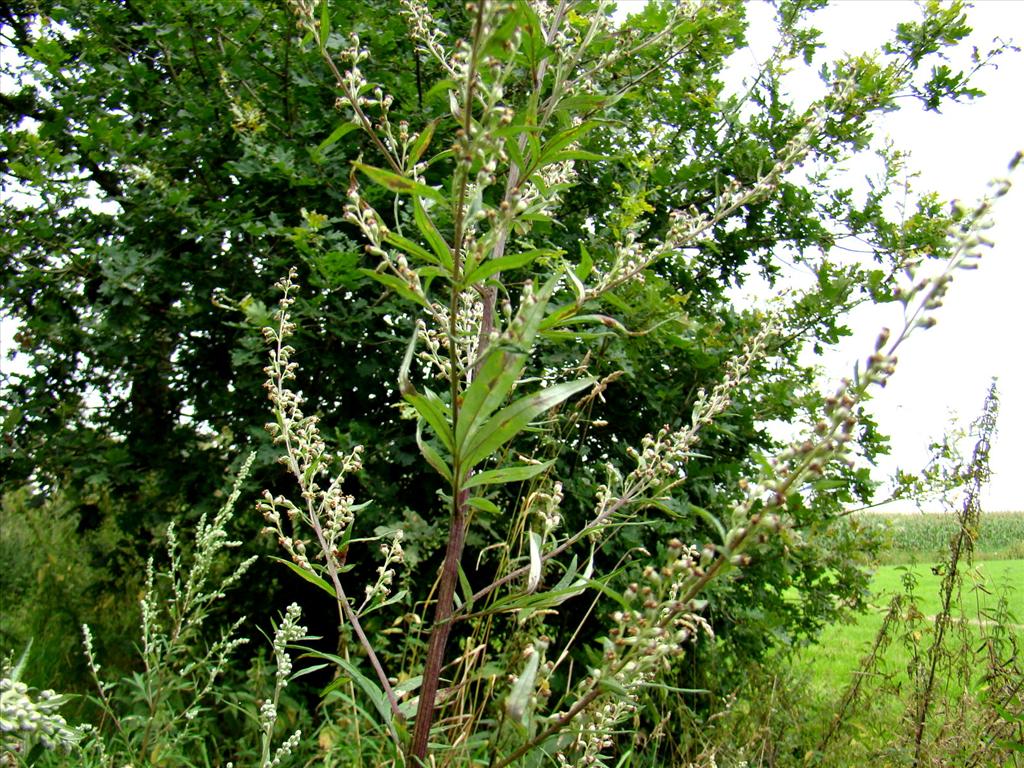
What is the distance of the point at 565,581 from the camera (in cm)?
136

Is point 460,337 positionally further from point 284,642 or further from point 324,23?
point 284,642

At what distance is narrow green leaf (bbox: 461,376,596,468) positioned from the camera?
43.1 inches

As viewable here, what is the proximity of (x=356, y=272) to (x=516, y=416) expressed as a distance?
2.34 meters

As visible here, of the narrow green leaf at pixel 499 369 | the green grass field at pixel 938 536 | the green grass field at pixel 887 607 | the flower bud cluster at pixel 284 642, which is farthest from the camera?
the green grass field at pixel 887 607

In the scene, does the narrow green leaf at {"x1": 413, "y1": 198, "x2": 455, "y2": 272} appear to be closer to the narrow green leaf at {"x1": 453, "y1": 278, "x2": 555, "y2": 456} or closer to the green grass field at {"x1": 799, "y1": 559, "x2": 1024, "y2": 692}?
the narrow green leaf at {"x1": 453, "y1": 278, "x2": 555, "y2": 456}

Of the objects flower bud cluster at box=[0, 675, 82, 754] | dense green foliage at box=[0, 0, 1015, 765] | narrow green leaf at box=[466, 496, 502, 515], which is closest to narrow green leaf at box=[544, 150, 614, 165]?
narrow green leaf at box=[466, 496, 502, 515]

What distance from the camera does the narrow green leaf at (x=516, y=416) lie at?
3.59 ft

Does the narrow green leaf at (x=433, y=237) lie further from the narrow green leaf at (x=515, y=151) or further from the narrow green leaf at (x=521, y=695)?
the narrow green leaf at (x=521, y=695)

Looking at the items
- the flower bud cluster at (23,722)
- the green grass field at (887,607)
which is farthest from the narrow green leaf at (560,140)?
the green grass field at (887,607)

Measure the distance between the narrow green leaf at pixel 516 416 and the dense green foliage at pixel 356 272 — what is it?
2064 mm

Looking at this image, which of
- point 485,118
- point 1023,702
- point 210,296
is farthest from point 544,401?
point 210,296

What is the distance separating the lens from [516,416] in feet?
3.61

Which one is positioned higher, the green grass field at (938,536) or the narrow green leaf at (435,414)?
the narrow green leaf at (435,414)

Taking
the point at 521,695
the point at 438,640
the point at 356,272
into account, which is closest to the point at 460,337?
the point at 438,640
